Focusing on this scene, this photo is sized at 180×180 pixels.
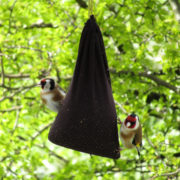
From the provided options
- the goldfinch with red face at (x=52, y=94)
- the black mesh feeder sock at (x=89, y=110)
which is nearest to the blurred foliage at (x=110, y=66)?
the goldfinch with red face at (x=52, y=94)

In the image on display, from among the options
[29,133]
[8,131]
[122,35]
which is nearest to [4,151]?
[8,131]

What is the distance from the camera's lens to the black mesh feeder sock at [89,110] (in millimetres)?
1446

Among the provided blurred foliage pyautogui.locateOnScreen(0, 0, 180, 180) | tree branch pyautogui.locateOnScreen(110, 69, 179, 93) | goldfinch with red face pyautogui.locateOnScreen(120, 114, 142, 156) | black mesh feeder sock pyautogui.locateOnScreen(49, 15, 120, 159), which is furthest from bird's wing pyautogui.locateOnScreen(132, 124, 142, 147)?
black mesh feeder sock pyautogui.locateOnScreen(49, 15, 120, 159)

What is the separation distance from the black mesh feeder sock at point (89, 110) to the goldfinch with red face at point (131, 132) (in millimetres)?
490

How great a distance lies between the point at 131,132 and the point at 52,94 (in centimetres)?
57

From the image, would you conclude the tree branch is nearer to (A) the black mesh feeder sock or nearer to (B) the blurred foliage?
(B) the blurred foliage

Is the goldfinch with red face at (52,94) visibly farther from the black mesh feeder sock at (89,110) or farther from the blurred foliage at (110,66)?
the black mesh feeder sock at (89,110)

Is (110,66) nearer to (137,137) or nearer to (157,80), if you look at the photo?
(157,80)

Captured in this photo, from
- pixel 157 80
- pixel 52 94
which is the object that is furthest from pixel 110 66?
pixel 52 94

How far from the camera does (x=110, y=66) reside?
96.3 inches

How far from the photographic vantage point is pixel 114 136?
4.94 ft

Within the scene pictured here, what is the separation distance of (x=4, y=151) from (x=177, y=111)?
1426 mm

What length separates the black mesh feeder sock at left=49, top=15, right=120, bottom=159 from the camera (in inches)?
56.9

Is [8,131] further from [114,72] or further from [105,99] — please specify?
[105,99]
